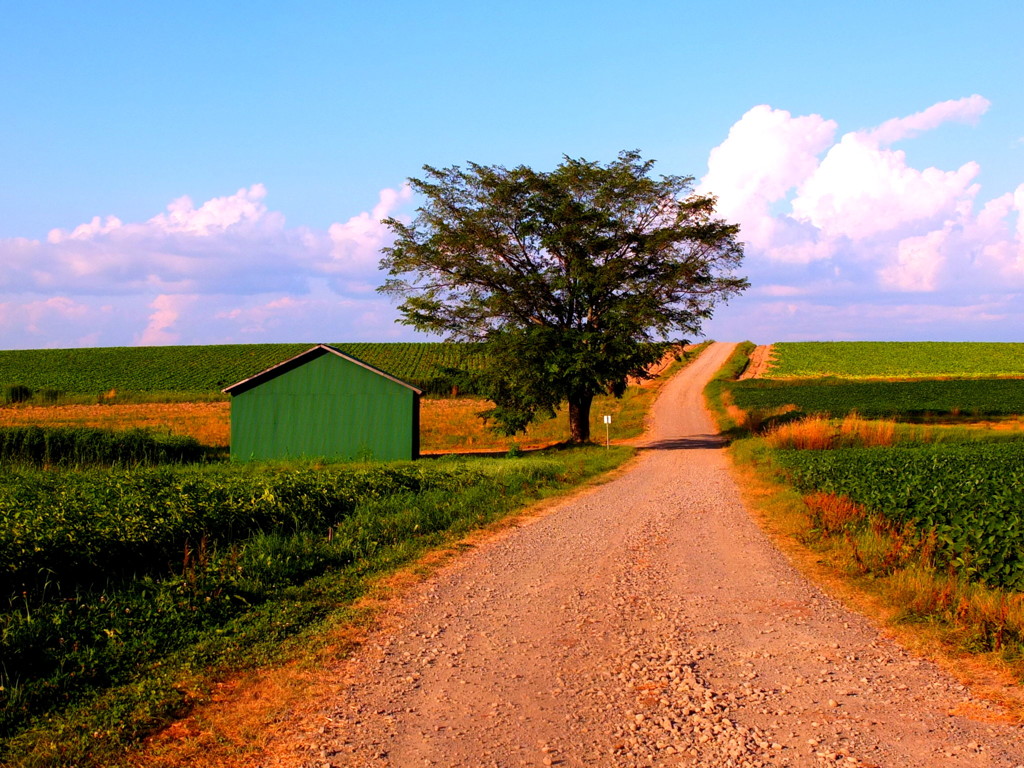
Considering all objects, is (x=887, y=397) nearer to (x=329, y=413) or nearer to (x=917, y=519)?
(x=329, y=413)

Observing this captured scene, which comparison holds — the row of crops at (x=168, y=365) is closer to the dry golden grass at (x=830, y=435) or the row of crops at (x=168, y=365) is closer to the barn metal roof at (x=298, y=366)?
the barn metal roof at (x=298, y=366)

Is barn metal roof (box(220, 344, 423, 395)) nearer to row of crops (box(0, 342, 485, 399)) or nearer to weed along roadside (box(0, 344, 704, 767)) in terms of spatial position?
weed along roadside (box(0, 344, 704, 767))

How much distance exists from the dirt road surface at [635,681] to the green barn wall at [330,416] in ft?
63.5

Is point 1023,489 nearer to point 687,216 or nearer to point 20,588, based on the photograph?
point 20,588

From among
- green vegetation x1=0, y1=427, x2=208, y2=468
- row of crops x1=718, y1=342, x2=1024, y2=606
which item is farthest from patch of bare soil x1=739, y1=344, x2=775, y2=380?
green vegetation x1=0, y1=427, x2=208, y2=468

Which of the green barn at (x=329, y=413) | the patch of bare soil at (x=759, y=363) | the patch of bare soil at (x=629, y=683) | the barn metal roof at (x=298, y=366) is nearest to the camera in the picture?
the patch of bare soil at (x=629, y=683)

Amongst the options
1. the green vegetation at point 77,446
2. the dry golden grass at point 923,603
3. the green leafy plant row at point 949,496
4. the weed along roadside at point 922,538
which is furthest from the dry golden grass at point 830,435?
the green vegetation at point 77,446

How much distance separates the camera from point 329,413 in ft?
101

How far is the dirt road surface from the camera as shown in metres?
5.28

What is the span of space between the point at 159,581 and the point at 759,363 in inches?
3515

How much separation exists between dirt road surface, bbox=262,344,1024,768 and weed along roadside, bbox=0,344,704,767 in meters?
0.95

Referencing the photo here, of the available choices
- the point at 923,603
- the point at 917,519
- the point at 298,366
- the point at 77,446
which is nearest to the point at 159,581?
the point at 923,603

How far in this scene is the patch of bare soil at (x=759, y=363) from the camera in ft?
269

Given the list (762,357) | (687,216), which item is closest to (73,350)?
(762,357)
